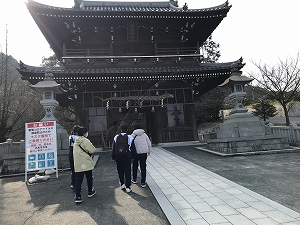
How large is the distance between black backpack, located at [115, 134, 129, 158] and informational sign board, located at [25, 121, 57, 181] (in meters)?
3.27

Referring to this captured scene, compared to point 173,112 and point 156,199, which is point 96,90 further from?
point 156,199

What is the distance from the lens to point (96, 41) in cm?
1481

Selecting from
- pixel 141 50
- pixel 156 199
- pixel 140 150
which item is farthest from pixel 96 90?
pixel 156 199

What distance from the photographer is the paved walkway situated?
3.27 meters

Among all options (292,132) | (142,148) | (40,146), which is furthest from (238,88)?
(40,146)

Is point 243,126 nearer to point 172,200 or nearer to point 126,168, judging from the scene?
point 172,200

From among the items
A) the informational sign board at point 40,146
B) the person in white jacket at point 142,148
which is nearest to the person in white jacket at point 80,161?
the person in white jacket at point 142,148

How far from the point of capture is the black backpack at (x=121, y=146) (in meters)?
4.84

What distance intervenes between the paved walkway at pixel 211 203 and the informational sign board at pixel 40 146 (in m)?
3.62

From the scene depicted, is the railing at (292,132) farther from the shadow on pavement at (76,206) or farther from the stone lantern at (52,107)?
the stone lantern at (52,107)

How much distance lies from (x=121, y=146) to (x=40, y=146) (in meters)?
3.69

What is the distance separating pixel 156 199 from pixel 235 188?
201cm

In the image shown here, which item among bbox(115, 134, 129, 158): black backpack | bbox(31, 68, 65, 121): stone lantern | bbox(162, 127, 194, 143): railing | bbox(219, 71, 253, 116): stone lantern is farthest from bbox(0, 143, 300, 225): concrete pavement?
bbox(162, 127, 194, 143): railing

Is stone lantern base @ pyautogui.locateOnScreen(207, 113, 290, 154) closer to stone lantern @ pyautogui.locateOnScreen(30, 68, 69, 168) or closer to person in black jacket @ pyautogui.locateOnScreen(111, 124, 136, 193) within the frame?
person in black jacket @ pyautogui.locateOnScreen(111, 124, 136, 193)
